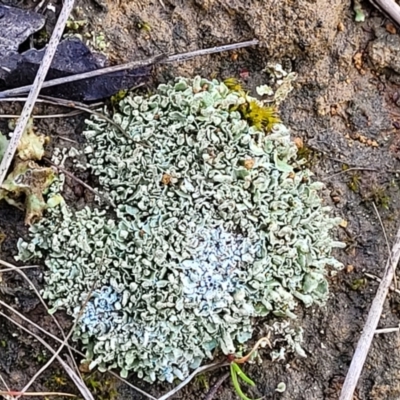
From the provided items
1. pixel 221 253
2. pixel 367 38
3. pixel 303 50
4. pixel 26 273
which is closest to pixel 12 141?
pixel 26 273

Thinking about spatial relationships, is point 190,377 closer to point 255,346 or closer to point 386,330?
point 255,346

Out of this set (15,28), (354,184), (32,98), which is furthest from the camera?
(354,184)

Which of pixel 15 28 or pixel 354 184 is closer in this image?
pixel 15 28

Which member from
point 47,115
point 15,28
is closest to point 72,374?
point 47,115

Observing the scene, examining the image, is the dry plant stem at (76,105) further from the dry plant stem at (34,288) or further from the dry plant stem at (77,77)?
the dry plant stem at (34,288)

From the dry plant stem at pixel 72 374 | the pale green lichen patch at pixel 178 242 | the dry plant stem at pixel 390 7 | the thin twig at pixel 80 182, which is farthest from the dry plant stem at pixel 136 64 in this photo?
the dry plant stem at pixel 72 374

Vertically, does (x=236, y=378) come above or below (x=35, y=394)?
above

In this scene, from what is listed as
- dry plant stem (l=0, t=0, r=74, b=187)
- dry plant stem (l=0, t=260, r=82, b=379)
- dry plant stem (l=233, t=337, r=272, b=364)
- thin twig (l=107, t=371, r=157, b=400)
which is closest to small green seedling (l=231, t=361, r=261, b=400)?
dry plant stem (l=233, t=337, r=272, b=364)
